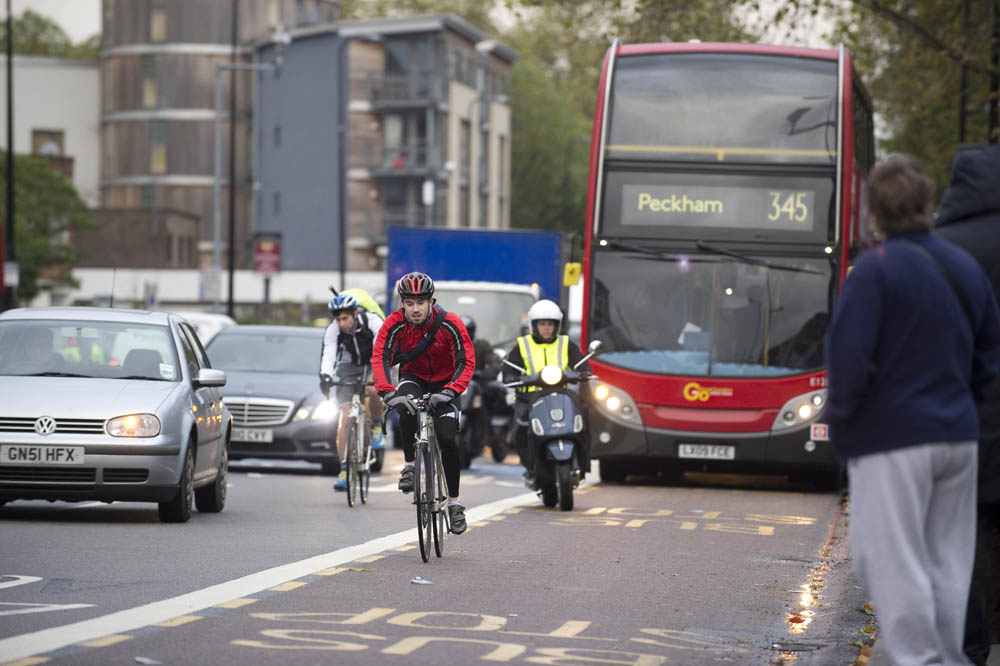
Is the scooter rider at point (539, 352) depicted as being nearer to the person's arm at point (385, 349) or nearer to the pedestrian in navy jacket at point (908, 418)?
the person's arm at point (385, 349)

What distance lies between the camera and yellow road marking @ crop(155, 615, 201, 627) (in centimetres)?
880

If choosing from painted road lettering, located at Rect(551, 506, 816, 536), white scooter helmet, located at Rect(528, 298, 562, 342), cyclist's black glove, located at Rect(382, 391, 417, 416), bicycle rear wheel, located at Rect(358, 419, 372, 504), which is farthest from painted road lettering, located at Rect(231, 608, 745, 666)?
white scooter helmet, located at Rect(528, 298, 562, 342)

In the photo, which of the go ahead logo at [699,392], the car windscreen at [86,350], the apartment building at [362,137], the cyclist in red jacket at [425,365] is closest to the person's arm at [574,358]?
the go ahead logo at [699,392]

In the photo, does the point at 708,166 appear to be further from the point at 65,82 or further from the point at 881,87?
the point at 65,82

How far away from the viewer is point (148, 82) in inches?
3632

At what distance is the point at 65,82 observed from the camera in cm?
9688

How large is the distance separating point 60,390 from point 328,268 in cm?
7300

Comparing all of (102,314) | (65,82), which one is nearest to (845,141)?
(102,314)

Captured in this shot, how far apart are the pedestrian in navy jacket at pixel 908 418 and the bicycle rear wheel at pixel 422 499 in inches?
224

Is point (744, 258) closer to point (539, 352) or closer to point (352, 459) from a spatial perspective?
point (539, 352)

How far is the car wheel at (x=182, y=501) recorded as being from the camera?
563 inches

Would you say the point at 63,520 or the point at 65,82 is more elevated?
the point at 65,82

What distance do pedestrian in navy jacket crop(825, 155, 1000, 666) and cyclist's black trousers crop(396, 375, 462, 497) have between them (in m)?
6.23

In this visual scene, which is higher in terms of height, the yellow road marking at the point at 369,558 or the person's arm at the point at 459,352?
the person's arm at the point at 459,352
